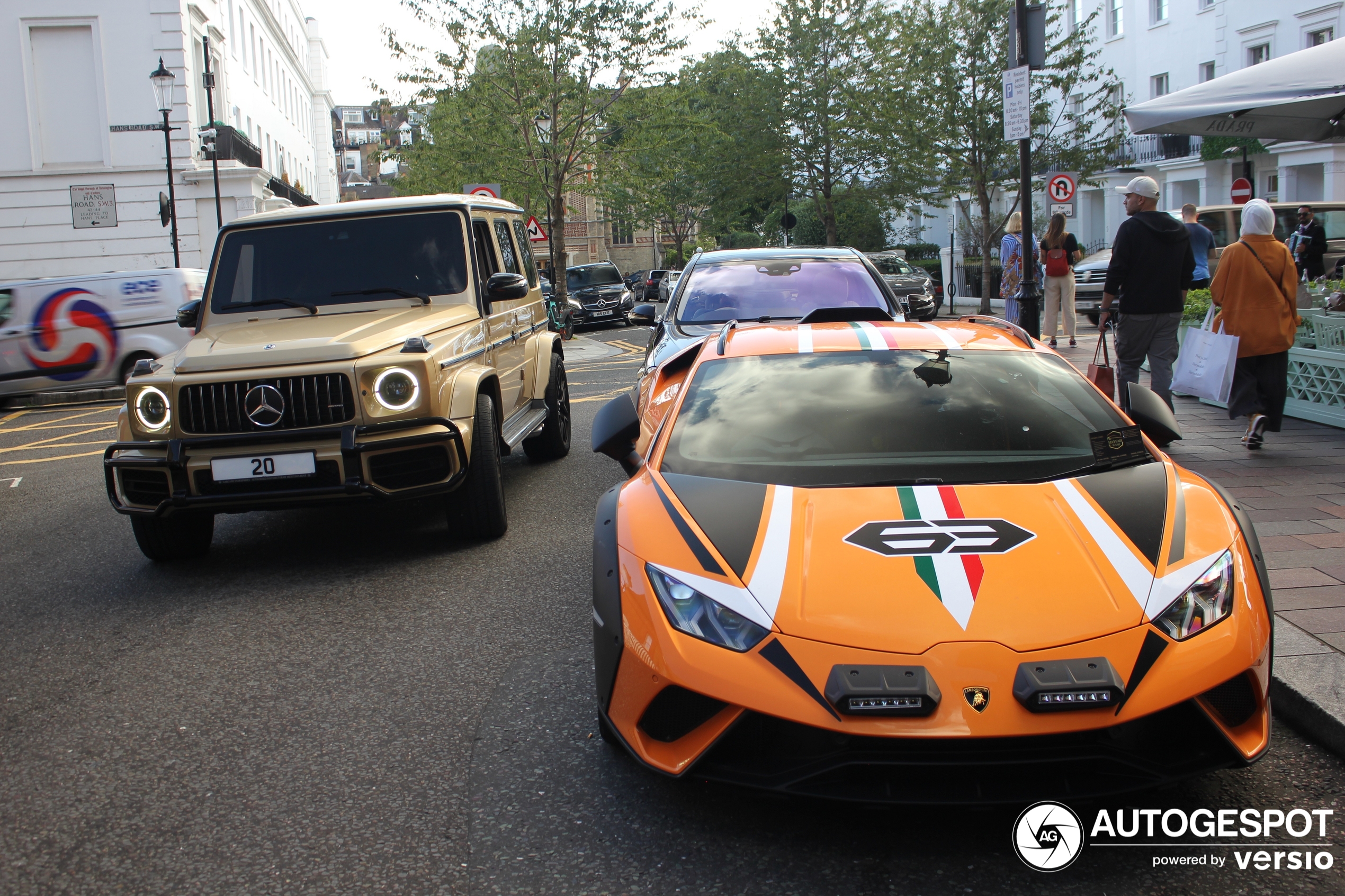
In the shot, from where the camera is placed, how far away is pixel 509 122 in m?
29.0

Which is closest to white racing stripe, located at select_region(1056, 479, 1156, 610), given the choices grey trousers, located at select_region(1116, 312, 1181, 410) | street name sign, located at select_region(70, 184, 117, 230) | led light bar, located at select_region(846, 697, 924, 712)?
led light bar, located at select_region(846, 697, 924, 712)

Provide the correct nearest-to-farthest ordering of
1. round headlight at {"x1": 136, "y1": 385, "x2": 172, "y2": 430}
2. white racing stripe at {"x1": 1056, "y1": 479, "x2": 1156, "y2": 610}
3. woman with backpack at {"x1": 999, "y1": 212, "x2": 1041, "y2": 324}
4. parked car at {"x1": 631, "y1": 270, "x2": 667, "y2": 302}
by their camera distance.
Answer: white racing stripe at {"x1": 1056, "y1": 479, "x2": 1156, "y2": 610} → round headlight at {"x1": 136, "y1": 385, "x2": 172, "y2": 430} → woman with backpack at {"x1": 999, "y1": 212, "x2": 1041, "y2": 324} → parked car at {"x1": 631, "y1": 270, "x2": 667, "y2": 302}

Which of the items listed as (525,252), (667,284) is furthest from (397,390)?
(667,284)

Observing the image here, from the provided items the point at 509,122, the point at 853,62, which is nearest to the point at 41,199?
the point at 509,122

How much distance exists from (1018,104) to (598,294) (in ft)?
64.9

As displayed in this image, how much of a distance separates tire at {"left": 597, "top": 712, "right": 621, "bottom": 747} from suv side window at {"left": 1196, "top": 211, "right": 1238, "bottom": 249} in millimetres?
21067

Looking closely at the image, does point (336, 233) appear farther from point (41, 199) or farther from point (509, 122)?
A: point (41, 199)

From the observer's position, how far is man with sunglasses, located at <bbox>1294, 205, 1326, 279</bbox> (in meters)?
18.1

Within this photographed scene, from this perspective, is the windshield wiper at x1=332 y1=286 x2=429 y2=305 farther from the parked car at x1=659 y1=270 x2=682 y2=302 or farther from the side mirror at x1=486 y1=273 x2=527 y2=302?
the parked car at x1=659 y1=270 x2=682 y2=302

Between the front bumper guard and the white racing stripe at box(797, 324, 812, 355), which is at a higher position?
the white racing stripe at box(797, 324, 812, 355)

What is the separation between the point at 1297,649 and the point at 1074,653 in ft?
5.80

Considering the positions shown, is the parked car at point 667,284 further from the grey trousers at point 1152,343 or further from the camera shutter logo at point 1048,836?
the camera shutter logo at point 1048,836

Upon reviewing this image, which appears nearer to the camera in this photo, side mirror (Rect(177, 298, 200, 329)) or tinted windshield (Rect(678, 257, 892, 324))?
side mirror (Rect(177, 298, 200, 329))

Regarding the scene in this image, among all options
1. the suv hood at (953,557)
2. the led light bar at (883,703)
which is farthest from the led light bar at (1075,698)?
the led light bar at (883,703)
